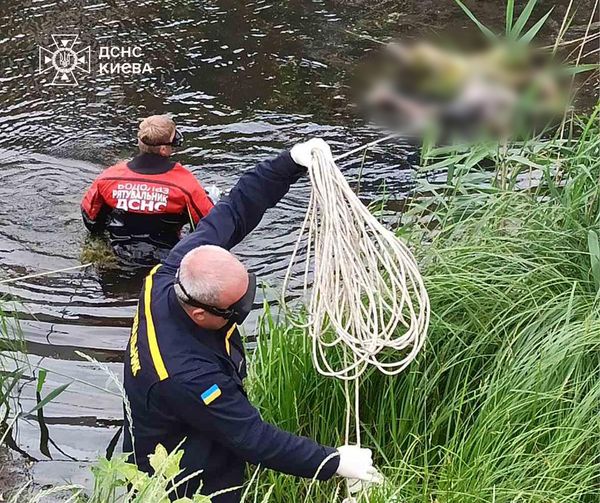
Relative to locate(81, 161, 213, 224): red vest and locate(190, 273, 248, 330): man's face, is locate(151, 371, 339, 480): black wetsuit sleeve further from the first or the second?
locate(81, 161, 213, 224): red vest

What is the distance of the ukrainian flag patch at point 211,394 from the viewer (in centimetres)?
277

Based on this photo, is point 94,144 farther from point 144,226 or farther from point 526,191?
point 526,191

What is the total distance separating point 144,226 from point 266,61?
449 cm

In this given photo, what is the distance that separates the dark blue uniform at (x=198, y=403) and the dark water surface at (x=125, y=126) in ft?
3.75

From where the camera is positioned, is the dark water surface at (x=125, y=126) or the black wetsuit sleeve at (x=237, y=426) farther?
the dark water surface at (x=125, y=126)

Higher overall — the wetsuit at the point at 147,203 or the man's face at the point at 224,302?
the man's face at the point at 224,302

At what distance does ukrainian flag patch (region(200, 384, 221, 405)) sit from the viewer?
2.77 metres

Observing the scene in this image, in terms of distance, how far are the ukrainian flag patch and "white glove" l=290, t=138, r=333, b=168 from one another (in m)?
0.78

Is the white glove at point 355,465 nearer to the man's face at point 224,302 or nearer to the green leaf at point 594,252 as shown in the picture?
the man's face at point 224,302

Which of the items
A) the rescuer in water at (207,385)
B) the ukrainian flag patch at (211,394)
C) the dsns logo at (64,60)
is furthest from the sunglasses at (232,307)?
the dsns logo at (64,60)

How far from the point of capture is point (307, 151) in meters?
3.04

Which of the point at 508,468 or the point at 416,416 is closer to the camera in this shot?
the point at 508,468

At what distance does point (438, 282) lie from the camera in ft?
11.0

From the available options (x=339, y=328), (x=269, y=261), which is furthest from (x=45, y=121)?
(x=339, y=328)
